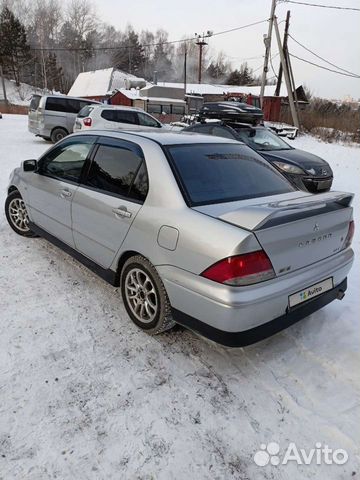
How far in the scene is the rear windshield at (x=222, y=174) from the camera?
2.78 m

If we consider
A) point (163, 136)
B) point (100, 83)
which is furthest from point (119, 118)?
point (100, 83)

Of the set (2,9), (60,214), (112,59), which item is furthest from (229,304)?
(112,59)

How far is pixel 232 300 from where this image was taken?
2.24 m

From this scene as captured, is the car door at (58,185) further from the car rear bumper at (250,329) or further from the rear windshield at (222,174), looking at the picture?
the car rear bumper at (250,329)

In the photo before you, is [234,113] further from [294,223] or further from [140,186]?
[294,223]

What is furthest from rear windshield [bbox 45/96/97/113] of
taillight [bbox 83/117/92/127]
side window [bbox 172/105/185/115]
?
side window [bbox 172/105/185/115]

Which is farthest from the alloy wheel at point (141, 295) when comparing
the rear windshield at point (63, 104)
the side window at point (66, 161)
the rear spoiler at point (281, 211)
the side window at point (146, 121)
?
the rear windshield at point (63, 104)

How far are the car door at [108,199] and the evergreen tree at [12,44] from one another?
6628 centimetres

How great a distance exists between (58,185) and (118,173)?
100 centimetres

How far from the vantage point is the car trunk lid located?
2.33 meters

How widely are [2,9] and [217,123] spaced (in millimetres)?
69959

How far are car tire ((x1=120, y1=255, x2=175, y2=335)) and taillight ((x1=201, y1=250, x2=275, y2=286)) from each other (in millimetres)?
558

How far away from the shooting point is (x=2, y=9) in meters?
60.7

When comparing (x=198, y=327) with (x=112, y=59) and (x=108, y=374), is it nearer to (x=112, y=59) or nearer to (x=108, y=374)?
(x=108, y=374)
